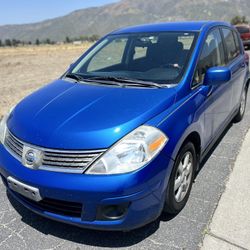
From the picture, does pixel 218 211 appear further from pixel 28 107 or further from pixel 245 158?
pixel 28 107

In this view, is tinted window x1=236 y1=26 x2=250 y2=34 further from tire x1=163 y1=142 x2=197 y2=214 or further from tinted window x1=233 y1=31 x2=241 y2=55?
tire x1=163 y1=142 x2=197 y2=214

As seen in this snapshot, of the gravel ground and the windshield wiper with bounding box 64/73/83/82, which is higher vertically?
the windshield wiper with bounding box 64/73/83/82

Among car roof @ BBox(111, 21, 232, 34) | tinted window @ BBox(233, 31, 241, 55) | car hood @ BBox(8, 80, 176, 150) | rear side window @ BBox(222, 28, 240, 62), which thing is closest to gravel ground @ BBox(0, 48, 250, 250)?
car hood @ BBox(8, 80, 176, 150)

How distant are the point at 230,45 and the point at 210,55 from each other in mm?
1085

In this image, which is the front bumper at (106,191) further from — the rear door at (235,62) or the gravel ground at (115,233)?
the rear door at (235,62)

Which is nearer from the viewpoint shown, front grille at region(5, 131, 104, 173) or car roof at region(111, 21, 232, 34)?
front grille at region(5, 131, 104, 173)

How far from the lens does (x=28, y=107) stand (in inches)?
129

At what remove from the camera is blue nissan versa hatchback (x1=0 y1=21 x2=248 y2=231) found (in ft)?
8.36

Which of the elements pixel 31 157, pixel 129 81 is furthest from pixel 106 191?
pixel 129 81

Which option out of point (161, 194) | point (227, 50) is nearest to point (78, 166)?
point (161, 194)

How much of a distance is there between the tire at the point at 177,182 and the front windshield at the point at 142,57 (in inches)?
28.2

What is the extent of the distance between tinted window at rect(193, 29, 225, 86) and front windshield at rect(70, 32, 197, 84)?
6.7 inches

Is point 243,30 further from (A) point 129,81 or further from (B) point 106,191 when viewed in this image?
(B) point 106,191

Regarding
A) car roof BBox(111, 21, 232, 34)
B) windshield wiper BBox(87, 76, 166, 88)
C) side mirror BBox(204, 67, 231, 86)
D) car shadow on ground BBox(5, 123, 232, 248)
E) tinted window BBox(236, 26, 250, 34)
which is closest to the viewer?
car shadow on ground BBox(5, 123, 232, 248)
